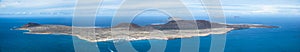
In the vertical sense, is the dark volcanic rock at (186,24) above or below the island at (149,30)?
above

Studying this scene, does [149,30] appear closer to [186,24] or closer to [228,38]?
[186,24]

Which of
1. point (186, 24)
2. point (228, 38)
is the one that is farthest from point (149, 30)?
point (228, 38)

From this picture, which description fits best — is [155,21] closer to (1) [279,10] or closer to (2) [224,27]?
(2) [224,27]

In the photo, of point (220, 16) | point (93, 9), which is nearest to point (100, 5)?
point (93, 9)

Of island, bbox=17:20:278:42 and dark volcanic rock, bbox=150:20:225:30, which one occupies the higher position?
dark volcanic rock, bbox=150:20:225:30
